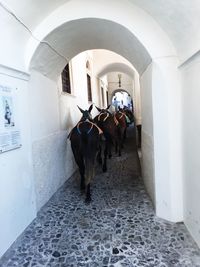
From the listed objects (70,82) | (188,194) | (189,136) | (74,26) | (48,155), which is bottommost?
(188,194)

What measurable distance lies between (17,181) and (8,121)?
74 centimetres

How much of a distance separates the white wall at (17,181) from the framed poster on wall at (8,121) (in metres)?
0.07

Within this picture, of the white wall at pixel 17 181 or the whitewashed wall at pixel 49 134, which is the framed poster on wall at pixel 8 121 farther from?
the whitewashed wall at pixel 49 134

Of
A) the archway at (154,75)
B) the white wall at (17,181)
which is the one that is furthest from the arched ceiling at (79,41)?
the white wall at (17,181)

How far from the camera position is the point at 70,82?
6.27 meters

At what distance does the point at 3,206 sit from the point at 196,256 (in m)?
2.03

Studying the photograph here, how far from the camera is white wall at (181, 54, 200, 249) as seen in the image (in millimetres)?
2410

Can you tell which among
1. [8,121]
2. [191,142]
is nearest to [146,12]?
[191,142]

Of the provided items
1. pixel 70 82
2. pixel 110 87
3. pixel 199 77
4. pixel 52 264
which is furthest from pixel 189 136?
pixel 110 87

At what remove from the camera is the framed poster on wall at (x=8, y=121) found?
2539 millimetres

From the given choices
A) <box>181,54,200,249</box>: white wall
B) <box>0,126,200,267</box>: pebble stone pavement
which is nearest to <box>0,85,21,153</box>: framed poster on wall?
<box>0,126,200,267</box>: pebble stone pavement

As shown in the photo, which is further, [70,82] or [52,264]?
[70,82]

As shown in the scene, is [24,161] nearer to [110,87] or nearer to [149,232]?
[149,232]

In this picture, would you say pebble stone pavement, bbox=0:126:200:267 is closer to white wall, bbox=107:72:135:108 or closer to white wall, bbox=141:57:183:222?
white wall, bbox=141:57:183:222
